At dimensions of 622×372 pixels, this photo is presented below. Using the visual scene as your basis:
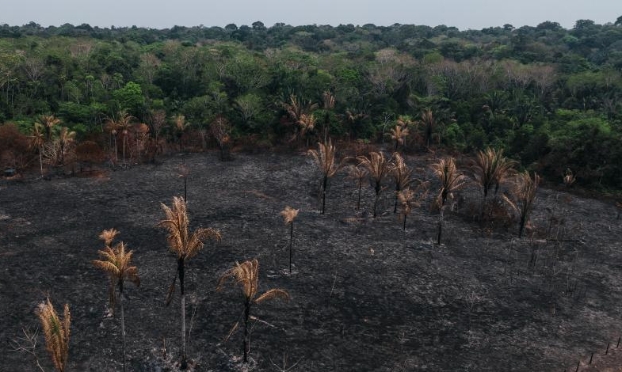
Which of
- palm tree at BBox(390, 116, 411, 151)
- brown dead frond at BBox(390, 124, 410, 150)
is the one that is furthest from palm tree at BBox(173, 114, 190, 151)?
palm tree at BBox(390, 116, 411, 151)

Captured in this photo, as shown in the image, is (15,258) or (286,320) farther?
(15,258)

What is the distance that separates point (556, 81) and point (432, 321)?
70826 millimetres

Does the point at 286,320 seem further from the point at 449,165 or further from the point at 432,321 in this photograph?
the point at 449,165

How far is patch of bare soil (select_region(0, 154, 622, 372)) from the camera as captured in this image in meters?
26.1

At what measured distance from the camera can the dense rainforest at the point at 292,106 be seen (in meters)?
56.1

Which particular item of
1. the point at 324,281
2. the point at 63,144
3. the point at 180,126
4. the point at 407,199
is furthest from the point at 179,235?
the point at 180,126

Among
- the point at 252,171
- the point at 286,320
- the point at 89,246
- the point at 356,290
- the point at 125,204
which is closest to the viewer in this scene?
the point at 286,320

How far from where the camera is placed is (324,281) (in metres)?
33.2

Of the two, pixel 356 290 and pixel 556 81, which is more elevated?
pixel 556 81

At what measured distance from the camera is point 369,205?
47062 millimetres

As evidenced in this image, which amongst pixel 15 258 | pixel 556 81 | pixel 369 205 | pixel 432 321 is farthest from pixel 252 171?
pixel 556 81

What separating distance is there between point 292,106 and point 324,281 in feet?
121

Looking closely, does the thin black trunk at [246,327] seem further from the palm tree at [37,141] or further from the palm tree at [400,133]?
the palm tree at [400,133]

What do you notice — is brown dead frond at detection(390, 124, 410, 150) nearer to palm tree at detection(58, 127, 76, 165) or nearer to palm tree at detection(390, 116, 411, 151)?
palm tree at detection(390, 116, 411, 151)
